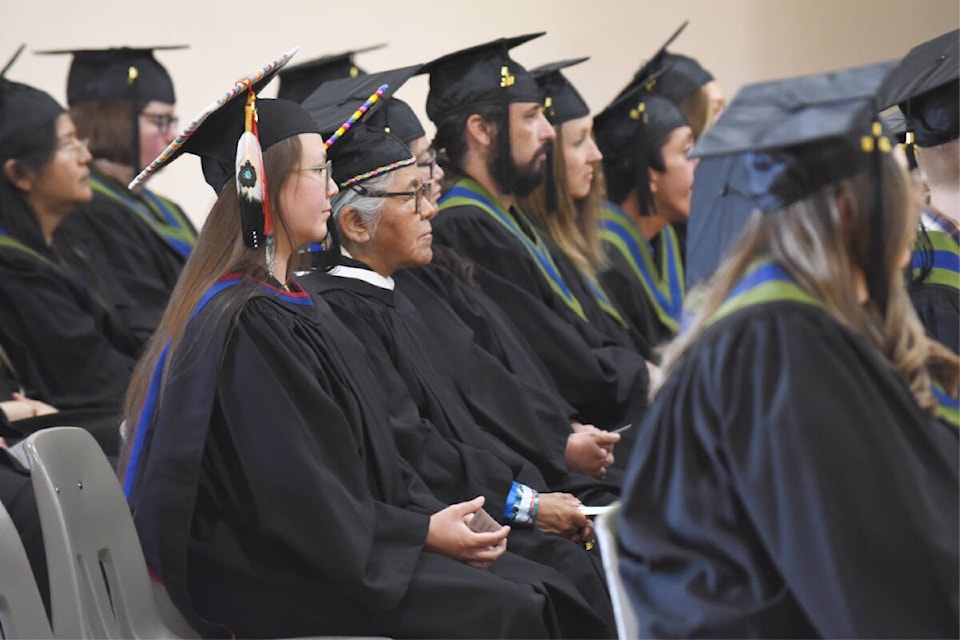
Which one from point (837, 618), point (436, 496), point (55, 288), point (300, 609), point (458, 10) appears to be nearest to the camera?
point (837, 618)

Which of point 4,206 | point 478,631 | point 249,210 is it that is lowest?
point 478,631

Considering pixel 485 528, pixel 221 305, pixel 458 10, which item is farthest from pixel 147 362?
pixel 458 10

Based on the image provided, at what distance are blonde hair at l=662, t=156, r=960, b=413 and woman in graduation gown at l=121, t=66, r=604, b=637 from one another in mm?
1132

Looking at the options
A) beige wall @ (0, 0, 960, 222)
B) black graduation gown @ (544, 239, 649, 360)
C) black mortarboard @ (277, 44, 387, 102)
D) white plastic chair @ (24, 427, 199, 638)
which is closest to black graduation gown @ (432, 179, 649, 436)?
black graduation gown @ (544, 239, 649, 360)

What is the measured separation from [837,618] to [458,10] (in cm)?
588

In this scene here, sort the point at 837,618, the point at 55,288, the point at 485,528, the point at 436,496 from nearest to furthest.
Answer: the point at 837,618 → the point at 485,528 → the point at 436,496 → the point at 55,288

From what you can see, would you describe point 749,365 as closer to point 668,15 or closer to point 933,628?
point 933,628

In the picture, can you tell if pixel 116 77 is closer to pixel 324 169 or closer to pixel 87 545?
pixel 324 169

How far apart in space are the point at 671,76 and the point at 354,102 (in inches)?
107

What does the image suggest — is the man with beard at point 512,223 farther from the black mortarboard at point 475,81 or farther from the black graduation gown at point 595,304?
the black graduation gown at point 595,304

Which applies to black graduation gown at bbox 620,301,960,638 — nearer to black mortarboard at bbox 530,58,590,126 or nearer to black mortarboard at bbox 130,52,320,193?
black mortarboard at bbox 130,52,320,193

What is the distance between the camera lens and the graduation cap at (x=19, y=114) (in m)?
5.27

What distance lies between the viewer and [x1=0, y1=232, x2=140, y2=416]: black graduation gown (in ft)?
16.7

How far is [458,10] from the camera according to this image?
7297mm
